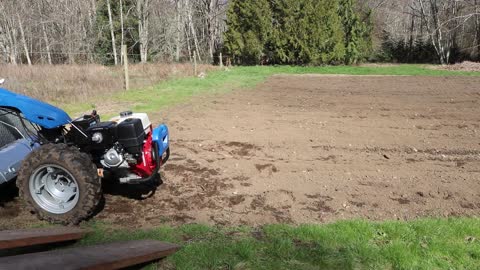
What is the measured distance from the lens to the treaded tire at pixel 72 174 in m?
4.21

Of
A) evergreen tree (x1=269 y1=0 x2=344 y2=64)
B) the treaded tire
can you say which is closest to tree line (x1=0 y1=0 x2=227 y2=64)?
evergreen tree (x1=269 y1=0 x2=344 y2=64)

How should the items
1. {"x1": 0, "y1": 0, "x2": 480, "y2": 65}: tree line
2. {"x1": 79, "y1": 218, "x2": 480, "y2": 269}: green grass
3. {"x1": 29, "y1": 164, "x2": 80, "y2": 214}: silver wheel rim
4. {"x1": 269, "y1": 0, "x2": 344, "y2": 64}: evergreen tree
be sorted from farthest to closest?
{"x1": 0, "y1": 0, "x2": 480, "y2": 65}: tree line, {"x1": 269, "y1": 0, "x2": 344, "y2": 64}: evergreen tree, {"x1": 29, "y1": 164, "x2": 80, "y2": 214}: silver wheel rim, {"x1": 79, "y1": 218, "x2": 480, "y2": 269}: green grass

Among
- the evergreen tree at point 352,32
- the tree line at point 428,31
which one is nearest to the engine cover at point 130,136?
the tree line at point 428,31

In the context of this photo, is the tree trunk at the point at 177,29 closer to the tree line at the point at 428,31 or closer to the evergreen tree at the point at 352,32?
the evergreen tree at the point at 352,32

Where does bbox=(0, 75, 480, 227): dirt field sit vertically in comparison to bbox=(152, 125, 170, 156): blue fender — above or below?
below

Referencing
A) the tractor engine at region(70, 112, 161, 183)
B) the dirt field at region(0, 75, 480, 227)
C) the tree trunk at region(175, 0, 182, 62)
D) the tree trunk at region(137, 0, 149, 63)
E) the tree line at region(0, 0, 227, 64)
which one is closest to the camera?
the tractor engine at region(70, 112, 161, 183)

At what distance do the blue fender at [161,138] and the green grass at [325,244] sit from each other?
1.06 m

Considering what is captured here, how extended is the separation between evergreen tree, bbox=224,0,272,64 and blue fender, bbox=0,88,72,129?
27894 millimetres

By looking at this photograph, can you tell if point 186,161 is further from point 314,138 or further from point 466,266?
point 466,266

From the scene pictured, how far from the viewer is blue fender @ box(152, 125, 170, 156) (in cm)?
489

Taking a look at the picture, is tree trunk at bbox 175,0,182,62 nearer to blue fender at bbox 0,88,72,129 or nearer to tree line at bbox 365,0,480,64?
tree line at bbox 365,0,480,64

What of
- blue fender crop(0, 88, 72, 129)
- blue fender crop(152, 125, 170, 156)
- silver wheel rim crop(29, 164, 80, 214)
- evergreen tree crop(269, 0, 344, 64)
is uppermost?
evergreen tree crop(269, 0, 344, 64)

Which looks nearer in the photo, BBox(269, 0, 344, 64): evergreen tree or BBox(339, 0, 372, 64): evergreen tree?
BBox(269, 0, 344, 64): evergreen tree

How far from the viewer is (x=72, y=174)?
Answer: 4230 millimetres
